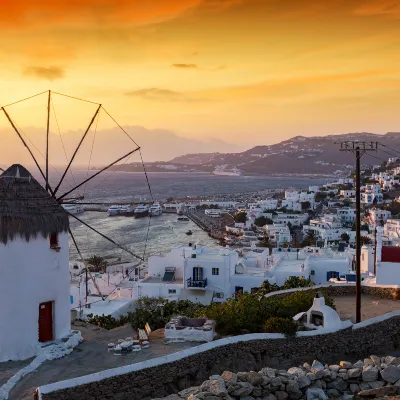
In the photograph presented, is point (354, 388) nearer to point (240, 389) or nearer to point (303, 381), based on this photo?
point (303, 381)

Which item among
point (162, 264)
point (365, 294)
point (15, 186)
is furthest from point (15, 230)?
point (162, 264)

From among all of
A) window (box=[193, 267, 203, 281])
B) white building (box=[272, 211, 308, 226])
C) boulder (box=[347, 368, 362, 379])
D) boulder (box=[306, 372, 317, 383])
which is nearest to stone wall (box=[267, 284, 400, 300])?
boulder (box=[347, 368, 362, 379])

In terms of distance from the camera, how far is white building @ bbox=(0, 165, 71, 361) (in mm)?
12562

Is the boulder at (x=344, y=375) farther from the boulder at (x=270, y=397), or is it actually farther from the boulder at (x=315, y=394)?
the boulder at (x=270, y=397)

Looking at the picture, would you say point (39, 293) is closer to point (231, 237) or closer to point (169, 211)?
point (231, 237)

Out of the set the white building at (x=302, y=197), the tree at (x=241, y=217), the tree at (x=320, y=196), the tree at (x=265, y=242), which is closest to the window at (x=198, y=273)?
the tree at (x=265, y=242)

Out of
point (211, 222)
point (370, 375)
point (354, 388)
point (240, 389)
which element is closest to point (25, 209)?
point (240, 389)

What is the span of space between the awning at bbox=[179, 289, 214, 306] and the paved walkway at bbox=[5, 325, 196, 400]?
11.7 metres

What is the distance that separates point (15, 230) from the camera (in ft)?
41.2

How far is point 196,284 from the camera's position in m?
26.3

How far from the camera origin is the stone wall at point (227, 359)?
10344 millimetres

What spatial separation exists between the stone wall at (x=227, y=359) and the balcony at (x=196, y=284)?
11.6m

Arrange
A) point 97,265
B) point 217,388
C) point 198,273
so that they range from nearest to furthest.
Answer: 1. point 217,388
2. point 198,273
3. point 97,265

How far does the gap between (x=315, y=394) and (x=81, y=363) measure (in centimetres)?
499
